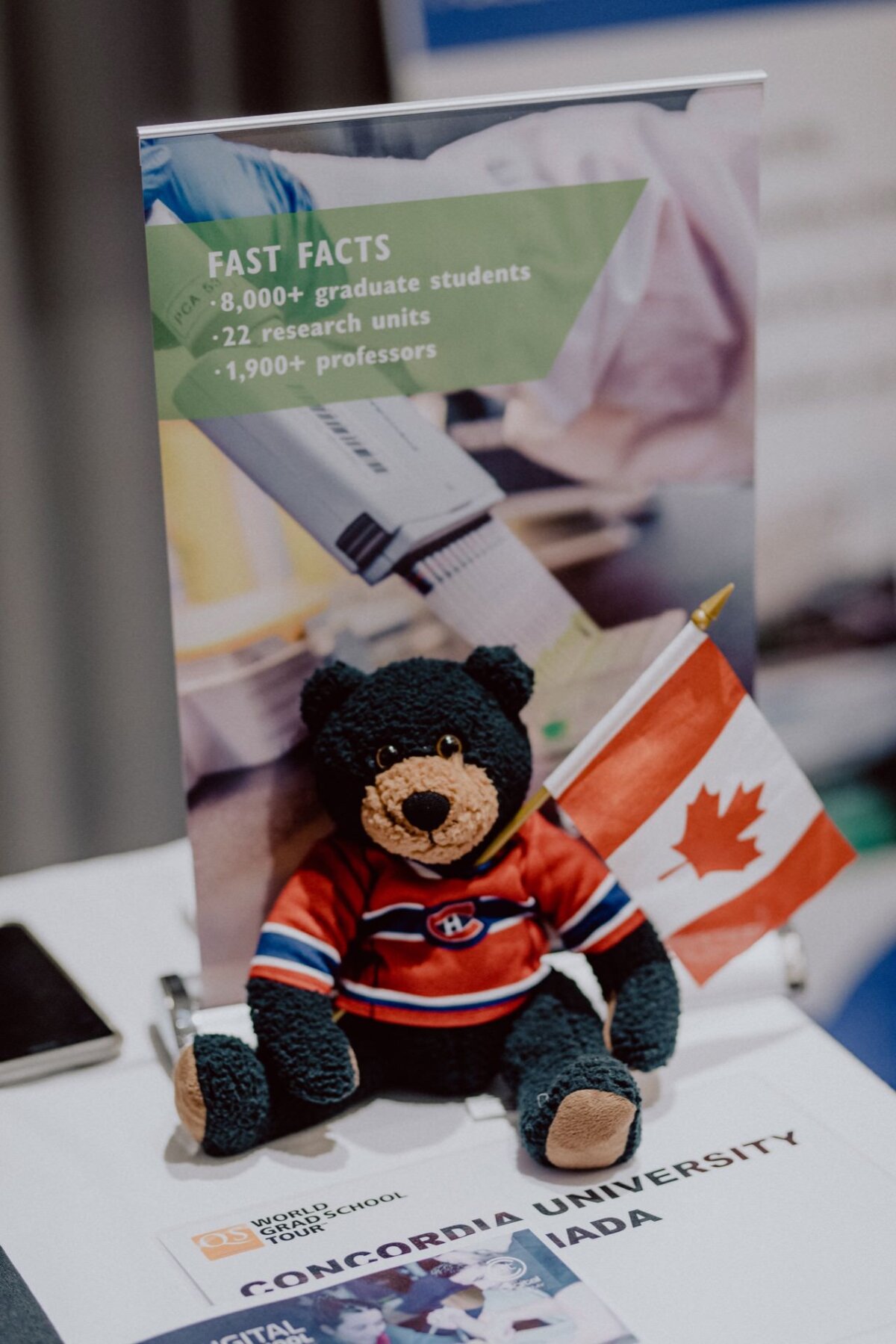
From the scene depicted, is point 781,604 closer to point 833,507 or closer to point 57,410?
point 833,507

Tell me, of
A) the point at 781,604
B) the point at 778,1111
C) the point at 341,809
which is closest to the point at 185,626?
the point at 341,809

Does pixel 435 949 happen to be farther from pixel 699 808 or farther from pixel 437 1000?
pixel 699 808

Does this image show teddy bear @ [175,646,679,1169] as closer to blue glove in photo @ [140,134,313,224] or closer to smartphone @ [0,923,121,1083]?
smartphone @ [0,923,121,1083]

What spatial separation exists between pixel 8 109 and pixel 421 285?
2.93 ft

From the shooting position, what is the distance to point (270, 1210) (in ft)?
2.40

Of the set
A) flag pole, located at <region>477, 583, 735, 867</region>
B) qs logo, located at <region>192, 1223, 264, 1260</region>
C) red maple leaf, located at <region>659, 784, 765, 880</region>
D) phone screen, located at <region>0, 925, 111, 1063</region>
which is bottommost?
qs logo, located at <region>192, 1223, 264, 1260</region>

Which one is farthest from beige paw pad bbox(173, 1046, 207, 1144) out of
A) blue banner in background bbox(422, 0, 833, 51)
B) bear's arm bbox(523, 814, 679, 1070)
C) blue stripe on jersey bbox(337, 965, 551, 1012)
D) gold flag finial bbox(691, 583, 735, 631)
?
blue banner in background bbox(422, 0, 833, 51)

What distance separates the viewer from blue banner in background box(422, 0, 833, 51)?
1.32 metres

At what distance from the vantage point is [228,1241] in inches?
27.9

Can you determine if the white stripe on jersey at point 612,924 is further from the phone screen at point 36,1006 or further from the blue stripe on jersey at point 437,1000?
the phone screen at point 36,1006

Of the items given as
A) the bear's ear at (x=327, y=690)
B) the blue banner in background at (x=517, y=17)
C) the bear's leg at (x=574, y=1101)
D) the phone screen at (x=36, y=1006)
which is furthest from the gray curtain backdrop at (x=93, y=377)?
the bear's leg at (x=574, y=1101)

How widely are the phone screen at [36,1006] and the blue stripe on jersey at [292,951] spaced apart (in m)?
0.16

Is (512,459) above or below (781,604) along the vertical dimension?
above

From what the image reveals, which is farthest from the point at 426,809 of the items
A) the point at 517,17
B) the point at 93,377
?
the point at 93,377
